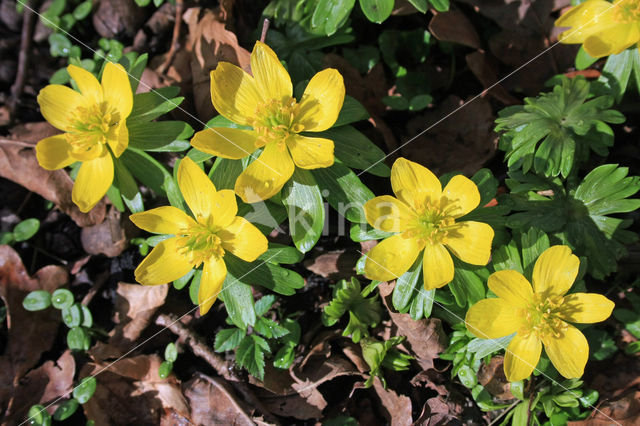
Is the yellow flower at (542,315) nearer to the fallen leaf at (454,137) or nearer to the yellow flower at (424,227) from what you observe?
the yellow flower at (424,227)

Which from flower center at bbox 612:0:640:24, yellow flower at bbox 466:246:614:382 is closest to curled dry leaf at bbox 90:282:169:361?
yellow flower at bbox 466:246:614:382

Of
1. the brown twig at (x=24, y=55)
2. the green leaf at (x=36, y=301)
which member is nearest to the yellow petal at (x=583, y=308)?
the green leaf at (x=36, y=301)

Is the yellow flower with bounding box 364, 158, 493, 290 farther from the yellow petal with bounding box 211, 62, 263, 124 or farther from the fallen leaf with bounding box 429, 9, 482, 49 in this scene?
the fallen leaf with bounding box 429, 9, 482, 49

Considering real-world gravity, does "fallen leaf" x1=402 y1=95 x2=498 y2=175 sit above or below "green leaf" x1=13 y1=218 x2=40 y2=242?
above

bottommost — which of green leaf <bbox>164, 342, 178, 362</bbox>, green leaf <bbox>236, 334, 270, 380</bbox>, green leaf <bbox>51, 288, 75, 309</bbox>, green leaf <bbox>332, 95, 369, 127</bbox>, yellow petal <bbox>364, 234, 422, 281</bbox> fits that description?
green leaf <bbox>164, 342, 178, 362</bbox>

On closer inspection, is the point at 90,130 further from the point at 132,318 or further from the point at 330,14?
the point at 330,14

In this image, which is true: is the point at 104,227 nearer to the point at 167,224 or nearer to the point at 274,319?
the point at 167,224
